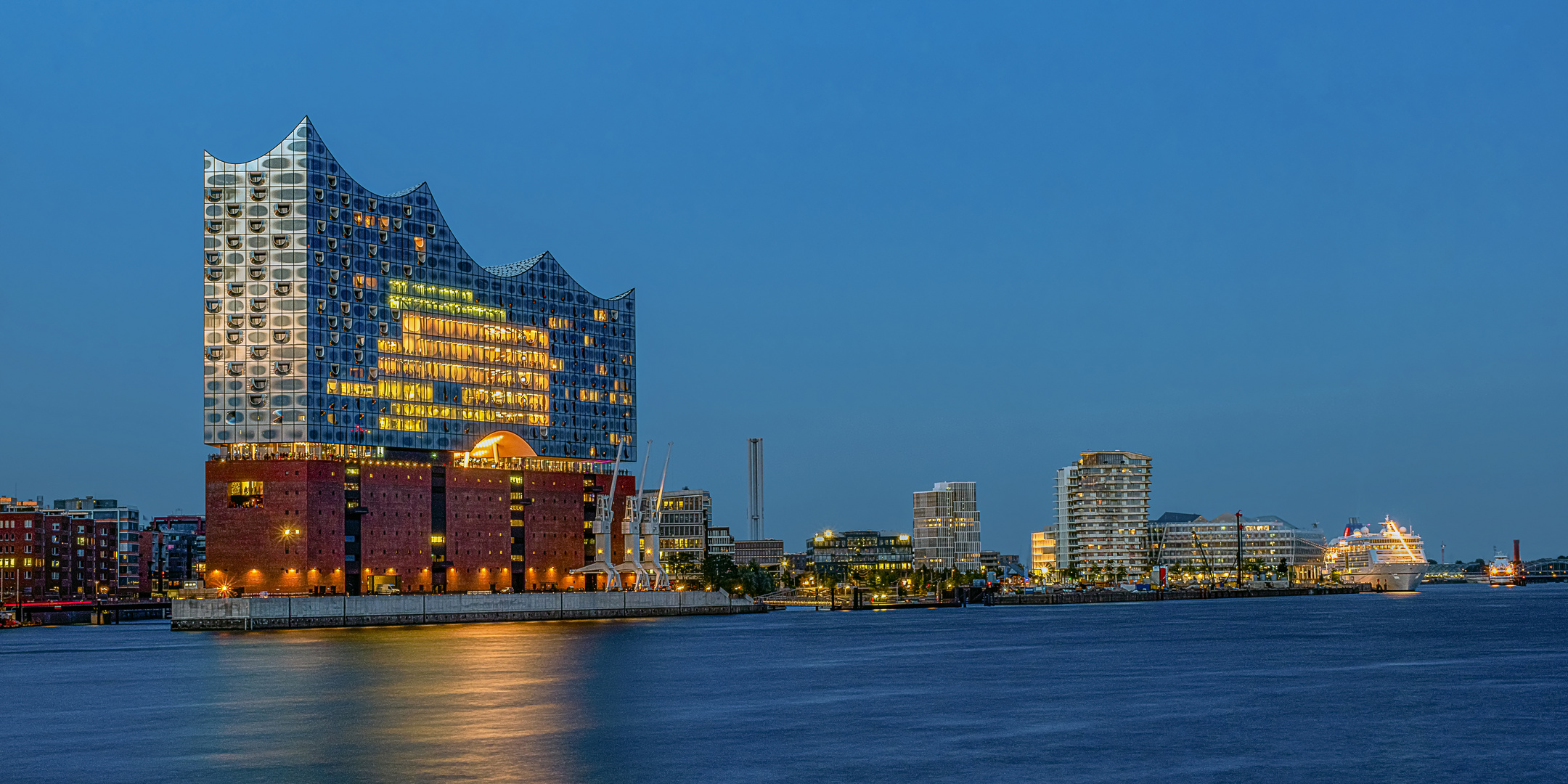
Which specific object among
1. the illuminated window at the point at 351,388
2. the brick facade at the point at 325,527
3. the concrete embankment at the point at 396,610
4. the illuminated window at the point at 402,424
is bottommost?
the concrete embankment at the point at 396,610

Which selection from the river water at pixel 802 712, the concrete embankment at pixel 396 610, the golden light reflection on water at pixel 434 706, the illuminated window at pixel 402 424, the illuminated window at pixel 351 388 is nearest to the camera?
the river water at pixel 802 712

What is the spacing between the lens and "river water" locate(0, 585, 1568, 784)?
146 ft

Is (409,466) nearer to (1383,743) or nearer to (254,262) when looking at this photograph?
(254,262)

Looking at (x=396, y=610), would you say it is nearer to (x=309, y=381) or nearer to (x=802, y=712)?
(x=309, y=381)

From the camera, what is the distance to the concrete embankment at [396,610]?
544 feet

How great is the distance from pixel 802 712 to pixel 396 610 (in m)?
124

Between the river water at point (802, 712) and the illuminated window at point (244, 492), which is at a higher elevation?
the illuminated window at point (244, 492)

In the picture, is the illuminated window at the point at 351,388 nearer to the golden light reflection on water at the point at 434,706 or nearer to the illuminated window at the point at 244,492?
the illuminated window at the point at 244,492

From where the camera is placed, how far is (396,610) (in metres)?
176

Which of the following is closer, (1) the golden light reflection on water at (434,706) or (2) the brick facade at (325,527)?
(1) the golden light reflection on water at (434,706)

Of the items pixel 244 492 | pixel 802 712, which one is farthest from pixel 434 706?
pixel 244 492

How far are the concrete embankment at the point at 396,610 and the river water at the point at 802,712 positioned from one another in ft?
155

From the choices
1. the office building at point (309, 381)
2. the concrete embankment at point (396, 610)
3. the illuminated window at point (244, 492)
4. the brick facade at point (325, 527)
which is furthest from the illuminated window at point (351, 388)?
the concrete embankment at point (396, 610)

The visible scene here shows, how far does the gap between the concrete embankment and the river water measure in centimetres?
4711
